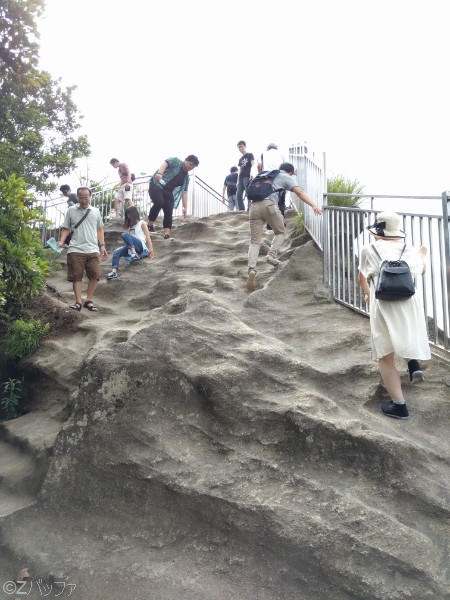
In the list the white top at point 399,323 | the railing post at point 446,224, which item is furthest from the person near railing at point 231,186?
the white top at point 399,323

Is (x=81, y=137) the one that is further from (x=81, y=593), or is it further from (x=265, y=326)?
(x=81, y=593)

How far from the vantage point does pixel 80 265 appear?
7441 mm

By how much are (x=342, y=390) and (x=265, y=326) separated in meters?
1.49

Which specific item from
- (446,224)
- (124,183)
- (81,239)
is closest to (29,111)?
(124,183)

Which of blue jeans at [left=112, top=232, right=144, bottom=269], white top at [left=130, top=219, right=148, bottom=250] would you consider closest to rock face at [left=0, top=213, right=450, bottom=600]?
blue jeans at [left=112, top=232, right=144, bottom=269]

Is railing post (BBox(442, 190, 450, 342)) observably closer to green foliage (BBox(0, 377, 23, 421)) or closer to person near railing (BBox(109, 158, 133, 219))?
green foliage (BBox(0, 377, 23, 421))

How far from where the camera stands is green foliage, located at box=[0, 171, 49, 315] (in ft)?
19.8

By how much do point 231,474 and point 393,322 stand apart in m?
1.77

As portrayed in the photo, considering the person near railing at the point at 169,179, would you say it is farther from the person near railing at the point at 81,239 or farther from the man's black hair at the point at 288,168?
the person near railing at the point at 81,239

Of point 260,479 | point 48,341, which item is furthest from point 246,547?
point 48,341

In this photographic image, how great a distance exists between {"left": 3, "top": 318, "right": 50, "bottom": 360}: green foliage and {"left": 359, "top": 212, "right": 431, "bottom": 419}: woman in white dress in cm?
439

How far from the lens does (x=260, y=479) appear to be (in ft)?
13.5

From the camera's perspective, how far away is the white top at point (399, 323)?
4.29m

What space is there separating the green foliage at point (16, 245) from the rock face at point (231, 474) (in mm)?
1567
